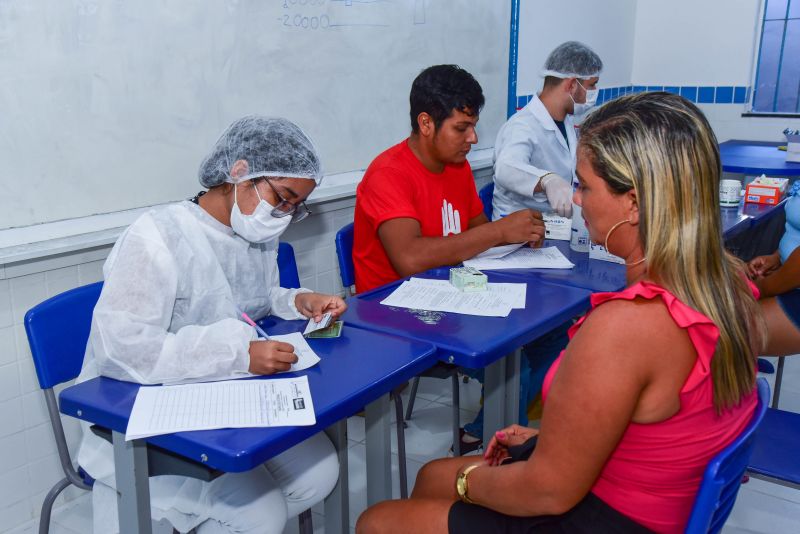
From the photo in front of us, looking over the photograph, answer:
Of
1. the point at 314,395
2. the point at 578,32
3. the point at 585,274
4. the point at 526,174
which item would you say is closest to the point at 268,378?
the point at 314,395

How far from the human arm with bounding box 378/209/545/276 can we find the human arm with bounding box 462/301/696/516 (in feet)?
3.73

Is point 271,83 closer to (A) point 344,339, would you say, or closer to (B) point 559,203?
(B) point 559,203

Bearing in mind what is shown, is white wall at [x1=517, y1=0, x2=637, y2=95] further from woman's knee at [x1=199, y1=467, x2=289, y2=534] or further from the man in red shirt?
woman's knee at [x1=199, y1=467, x2=289, y2=534]

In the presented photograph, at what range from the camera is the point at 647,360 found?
3.32 ft

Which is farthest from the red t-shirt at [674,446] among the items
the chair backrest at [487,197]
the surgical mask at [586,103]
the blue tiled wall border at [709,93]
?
the blue tiled wall border at [709,93]

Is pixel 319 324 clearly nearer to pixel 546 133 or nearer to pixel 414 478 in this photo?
pixel 414 478

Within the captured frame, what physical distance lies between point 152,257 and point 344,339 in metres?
0.45

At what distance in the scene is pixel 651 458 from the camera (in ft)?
3.55

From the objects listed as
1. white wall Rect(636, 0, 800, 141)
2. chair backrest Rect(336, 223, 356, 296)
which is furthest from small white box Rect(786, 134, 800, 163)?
chair backrest Rect(336, 223, 356, 296)

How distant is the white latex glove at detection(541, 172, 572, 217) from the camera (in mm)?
2609

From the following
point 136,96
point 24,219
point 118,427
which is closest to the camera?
point 118,427

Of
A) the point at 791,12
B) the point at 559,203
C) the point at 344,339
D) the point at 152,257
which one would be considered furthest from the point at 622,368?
the point at 791,12

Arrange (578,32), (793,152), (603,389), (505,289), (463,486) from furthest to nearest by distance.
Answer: (578,32)
(793,152)
(505,289)
(463,486)
(603,389)

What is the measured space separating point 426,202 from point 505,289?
0.56m
